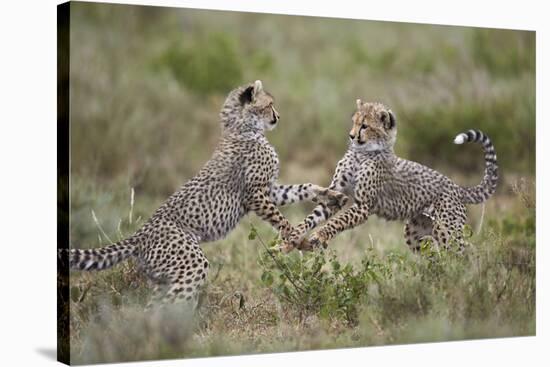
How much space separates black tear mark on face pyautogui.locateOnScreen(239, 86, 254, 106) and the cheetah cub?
35.2 inches

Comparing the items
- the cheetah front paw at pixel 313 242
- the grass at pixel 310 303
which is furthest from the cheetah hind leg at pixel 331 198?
the grass at pixel 310 303

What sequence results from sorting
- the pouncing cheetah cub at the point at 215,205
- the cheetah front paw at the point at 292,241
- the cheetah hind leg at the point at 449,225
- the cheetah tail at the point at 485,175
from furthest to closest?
1. the cheetah tail at the point at 485,175
2. the cheetah hind leg at the point at 449,225
3. the cheetah front paw at the point at 292,241
4. the pouncing cheetah cub at the point at 215,205

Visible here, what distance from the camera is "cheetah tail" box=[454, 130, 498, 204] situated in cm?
905

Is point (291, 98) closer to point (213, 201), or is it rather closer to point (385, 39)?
point (385, 39)

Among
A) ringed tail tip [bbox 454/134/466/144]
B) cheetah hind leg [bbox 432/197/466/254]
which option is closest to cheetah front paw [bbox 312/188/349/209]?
cheetah hind leg [bbox 432/197/466/254]

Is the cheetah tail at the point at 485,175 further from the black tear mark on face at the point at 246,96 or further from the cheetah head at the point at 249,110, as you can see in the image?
the black tear mark on face at the point at 246,96

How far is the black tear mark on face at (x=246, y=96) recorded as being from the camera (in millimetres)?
8320

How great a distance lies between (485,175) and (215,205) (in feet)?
8.31

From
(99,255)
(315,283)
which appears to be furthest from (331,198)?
(99,255)

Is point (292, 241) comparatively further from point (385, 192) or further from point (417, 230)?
point (417, 230)

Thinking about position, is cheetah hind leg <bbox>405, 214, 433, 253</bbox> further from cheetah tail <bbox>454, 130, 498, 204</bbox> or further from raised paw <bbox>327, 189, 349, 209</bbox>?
raised paw <bbox>327, 189, 349, 209</bbox>

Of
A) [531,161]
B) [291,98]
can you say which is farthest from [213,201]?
[291,98]

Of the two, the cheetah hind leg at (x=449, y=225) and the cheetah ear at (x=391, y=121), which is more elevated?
the cheetah ear at (x=391, y=121)

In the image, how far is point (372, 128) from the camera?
28.2 ft
